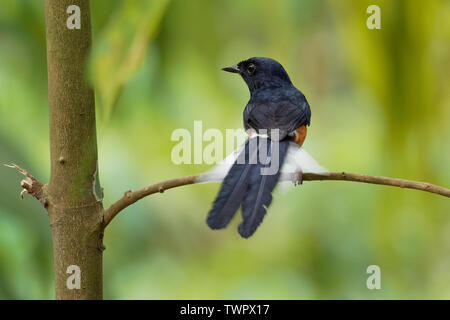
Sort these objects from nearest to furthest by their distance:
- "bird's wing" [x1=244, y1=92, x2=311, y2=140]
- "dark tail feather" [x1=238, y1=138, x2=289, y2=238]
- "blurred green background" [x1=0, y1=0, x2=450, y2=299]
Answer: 1. "dark tail feather" [x1=238, y1=138, x2=289, y2=238]
2. "blurred green background" [x1=0, y1=0, x2=450, y2=299]
3. "bird's wing" [x1=244, y1=92, x2=311, y2=140]

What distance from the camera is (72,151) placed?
106 cm

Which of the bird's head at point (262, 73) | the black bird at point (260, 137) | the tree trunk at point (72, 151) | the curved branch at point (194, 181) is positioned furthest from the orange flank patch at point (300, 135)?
the tree trunk at point (72, 151)

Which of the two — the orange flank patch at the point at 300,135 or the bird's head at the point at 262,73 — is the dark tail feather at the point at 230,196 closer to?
the orange flank patch at the point at 300,135

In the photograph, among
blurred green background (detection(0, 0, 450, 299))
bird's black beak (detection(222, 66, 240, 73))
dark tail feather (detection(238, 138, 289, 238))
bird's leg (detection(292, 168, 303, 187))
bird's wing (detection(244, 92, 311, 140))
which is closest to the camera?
dark tail feather (detection(238, 138, 289, 238))

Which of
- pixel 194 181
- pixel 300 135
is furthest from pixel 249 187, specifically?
pixel 300 135

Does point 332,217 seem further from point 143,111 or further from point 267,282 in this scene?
point 143,111

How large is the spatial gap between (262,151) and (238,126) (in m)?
0.42

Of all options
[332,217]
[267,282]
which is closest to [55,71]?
[267,282]

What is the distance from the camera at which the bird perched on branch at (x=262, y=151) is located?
108cm

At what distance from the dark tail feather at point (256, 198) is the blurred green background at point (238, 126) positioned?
0.48 meters

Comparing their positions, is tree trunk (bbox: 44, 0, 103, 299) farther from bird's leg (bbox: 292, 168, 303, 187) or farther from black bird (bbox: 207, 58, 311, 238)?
bird's leg (bbox: 292, 168, 303, 187)

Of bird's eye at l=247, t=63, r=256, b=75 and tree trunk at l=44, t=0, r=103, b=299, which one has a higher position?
bird's eye at l=247, t=63, r=256, b=75

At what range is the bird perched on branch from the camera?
108cm

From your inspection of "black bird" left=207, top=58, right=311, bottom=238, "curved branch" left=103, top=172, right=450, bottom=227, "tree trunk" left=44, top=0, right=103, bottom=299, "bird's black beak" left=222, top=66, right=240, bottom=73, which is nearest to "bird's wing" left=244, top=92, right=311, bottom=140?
"black bird" left=207, top=58, right=311, bottom=238
